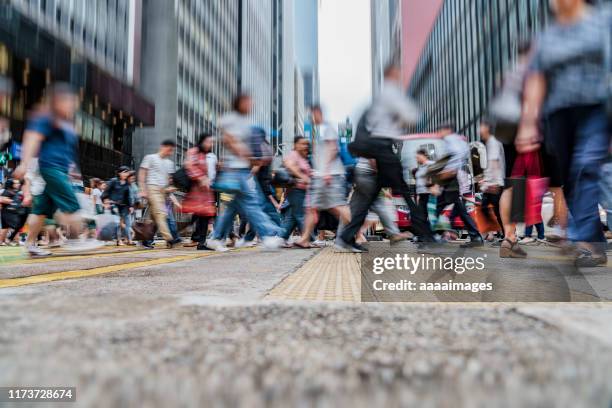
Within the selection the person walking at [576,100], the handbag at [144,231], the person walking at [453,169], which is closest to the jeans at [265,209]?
the handbag at [144,231]

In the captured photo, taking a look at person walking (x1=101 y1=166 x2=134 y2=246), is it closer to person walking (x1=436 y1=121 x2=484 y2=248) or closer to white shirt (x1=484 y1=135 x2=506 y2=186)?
person walking (x1=436 y1=121 x2=484 y2=248)

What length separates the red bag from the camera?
3.53m

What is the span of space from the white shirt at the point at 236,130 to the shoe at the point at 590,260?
382 cm

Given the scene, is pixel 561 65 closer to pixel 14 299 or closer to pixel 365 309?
pixel 365 309

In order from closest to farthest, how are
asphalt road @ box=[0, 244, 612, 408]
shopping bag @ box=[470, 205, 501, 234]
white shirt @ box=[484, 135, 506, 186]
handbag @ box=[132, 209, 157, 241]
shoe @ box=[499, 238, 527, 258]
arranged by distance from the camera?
asphalt road @ box=[0, 244, 612, 408] < shoe @ box=[499, 238, 527, 258] < white shirt @ box=[484, 135, 506, 186] < shopping bag @ box=[470, 205, 501, 234] < handbag @ box=[132, 209, 157, 241]

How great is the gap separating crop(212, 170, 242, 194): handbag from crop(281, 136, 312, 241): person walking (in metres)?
1.90

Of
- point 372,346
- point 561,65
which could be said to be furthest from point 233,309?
point 561,65

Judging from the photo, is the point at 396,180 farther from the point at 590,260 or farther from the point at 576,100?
the point at 576,100

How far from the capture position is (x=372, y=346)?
841mm

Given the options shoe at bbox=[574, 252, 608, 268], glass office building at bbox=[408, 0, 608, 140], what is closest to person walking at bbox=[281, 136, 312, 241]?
shoe at bbox=[574, 252, 608, 268]

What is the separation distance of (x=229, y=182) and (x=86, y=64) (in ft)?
72.9

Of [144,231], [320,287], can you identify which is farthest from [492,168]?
[144,231]

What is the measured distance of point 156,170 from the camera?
24.7ft

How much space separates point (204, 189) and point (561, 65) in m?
5.41
